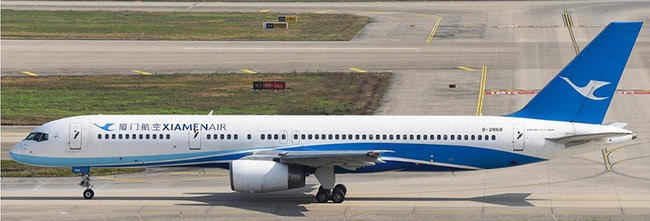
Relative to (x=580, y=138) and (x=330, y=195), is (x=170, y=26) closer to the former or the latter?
(x=330, y=195)

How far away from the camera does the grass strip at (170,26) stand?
315ft

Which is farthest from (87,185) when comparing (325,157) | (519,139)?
(519,139)

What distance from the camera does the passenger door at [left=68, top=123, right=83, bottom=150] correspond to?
135 ft

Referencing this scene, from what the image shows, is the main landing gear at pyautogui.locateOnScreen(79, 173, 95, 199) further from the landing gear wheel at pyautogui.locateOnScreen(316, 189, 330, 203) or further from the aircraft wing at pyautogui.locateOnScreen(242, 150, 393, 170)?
the landing gear wheel at pyautogui.locateOnScreen(316, 189, 330, 203)

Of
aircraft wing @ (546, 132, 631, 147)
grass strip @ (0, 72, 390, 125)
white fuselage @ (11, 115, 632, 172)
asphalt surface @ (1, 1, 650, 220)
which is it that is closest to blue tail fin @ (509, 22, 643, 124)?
white fuselage @ (11, 115, 632, 172)

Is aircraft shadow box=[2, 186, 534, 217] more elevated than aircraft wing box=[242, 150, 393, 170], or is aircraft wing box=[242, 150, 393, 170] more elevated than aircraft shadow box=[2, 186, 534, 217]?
aircraft wing box=[242, 150, 393, 170]

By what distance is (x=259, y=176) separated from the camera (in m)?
39.3

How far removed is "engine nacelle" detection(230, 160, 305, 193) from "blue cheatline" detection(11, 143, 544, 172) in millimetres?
1499

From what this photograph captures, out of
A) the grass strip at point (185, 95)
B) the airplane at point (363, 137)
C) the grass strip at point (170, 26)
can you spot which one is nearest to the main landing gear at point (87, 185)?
the airplane at point (363, 137)

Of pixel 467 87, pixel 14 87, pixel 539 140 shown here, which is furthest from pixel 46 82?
pixel 539 140

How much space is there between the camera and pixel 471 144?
40688mm

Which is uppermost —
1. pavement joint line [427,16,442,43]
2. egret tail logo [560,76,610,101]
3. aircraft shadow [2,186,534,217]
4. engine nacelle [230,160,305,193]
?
pavement joint line [427,16,442,43]

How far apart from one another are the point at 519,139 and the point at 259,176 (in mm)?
10980

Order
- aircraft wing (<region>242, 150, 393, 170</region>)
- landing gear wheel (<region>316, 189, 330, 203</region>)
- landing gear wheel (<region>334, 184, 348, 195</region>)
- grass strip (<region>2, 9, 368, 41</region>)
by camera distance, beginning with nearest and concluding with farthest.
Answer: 1. aircraft wing (<region>242, 150, 393, 170</region>)
2. landing gear wheel (<region>316, 189, 330, 203</region>)
3. landing gear wheel (<region>334, 184, 348, 195</region>)
4. grass strip (<region>2, 9, 368, 41</region>)
